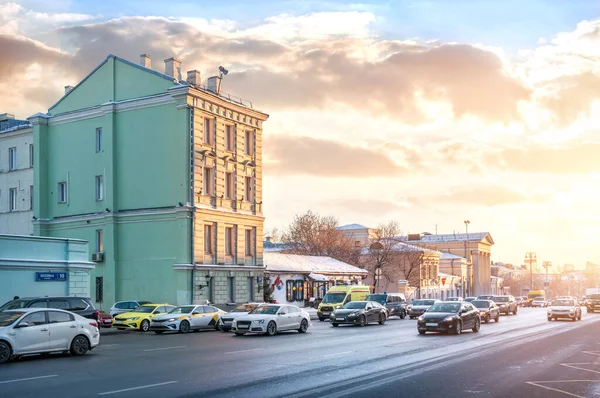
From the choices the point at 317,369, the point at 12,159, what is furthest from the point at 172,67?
the point at 317,369

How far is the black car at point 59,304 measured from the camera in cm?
2634

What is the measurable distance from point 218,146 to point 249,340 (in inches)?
1014

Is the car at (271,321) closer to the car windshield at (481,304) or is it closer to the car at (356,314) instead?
the car at (356,314)

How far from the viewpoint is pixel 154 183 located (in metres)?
51.8

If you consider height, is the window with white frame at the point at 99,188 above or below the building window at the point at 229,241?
above

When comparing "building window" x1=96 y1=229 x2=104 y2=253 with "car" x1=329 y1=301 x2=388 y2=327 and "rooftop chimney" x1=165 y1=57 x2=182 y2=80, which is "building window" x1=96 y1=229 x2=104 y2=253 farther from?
"car" x1=329 y1=301 x2=388 y2=327

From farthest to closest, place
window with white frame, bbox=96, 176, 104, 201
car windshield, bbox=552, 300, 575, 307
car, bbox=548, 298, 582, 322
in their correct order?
window with white frame, bbox=96, 176, 104, 201 → car windshield, bbox=552, 300, 575, 307 → car, bbox=548, 298, 582, 322

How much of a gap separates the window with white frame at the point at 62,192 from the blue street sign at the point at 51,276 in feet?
64.0

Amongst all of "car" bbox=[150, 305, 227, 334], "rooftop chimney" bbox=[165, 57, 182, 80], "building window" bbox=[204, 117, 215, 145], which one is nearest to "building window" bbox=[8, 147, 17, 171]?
"rooftop chimney" bbox=[165, 57, 182, 80]

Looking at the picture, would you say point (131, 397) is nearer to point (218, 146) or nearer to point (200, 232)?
point (200, 232)

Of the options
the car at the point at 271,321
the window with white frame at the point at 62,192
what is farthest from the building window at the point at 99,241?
the car at the point at 271,321

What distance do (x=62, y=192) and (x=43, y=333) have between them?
3670 cm

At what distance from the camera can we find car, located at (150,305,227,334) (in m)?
34.7

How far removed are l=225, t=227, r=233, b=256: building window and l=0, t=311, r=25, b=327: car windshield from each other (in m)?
32.7
